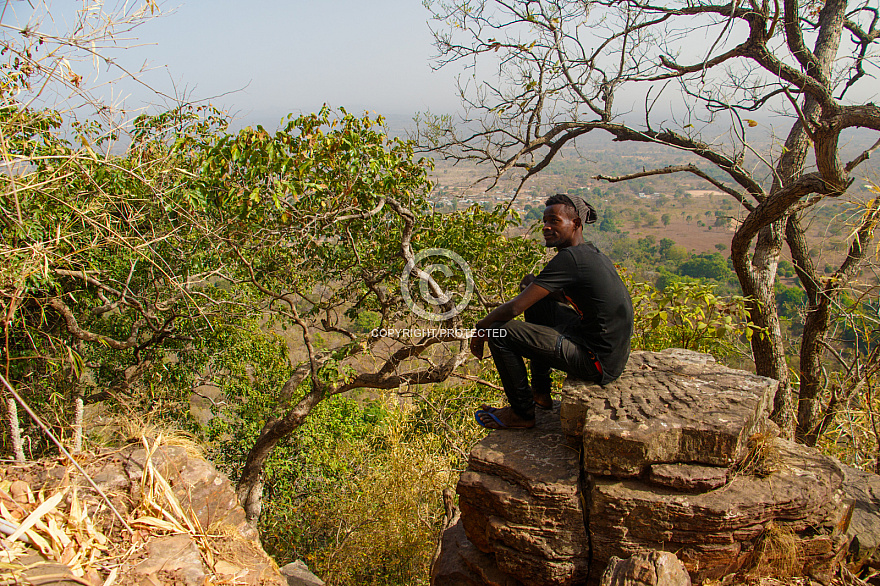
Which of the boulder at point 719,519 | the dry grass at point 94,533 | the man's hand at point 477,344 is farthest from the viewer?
the man's hand at point 477,344

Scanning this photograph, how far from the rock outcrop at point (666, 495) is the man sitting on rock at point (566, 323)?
271mm

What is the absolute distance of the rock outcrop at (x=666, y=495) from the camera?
329 cm

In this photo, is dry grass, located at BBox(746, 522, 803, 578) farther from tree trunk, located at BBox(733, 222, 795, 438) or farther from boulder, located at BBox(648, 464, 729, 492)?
tree trunk, located at BBox(733, 222, 795, 438)

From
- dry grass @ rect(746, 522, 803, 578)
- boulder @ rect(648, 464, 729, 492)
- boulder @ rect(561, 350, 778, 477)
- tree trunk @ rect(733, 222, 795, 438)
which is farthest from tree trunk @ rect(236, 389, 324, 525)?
tree trunk @ rect(733, 222, 795, 438)

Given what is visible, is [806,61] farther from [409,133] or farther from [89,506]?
[89,506]

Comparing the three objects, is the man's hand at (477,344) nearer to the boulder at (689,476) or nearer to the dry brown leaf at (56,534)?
the boulder at (689,476)

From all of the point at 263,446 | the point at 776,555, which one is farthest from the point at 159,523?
the point at 776,555

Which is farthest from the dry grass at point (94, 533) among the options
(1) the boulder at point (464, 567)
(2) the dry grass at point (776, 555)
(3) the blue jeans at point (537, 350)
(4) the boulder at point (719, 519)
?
(2) the dry grass at point (776, 555)

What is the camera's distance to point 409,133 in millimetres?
7535

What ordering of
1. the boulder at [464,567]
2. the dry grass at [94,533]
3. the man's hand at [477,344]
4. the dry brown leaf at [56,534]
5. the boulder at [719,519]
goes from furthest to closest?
the man's hand at [477,344], the boulder at [464,567], the boulder at [719,519], the dry brown leaf at [56,534], the dry grass at [94,533]

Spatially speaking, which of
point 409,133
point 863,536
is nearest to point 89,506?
point 863,536

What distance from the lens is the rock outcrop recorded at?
3.29 meters

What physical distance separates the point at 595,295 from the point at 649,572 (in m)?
1.75

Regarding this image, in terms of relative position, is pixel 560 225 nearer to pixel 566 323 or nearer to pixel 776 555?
pixel 566 323
